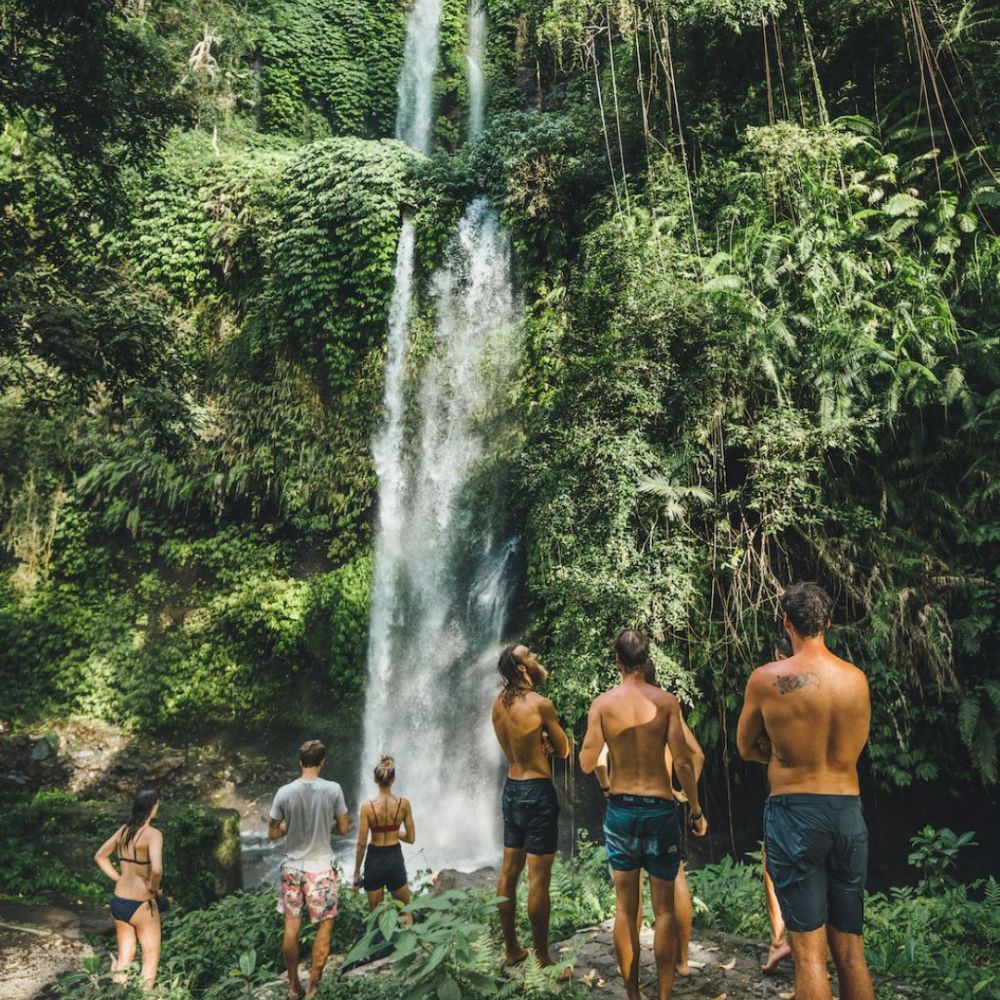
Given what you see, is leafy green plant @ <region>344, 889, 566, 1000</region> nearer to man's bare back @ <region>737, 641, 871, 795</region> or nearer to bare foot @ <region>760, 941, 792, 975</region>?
man's bare back @ <region>737, 641, 871, 795</region>

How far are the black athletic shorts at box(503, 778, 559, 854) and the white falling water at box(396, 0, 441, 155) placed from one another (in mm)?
18357

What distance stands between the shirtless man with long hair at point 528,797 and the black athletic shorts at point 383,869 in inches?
64.8

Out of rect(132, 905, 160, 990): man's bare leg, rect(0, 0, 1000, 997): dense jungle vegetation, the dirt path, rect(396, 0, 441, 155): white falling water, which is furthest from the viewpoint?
rect(396, 0, 441, 155): white falling water

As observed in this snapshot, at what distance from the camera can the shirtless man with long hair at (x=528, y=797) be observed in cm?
384

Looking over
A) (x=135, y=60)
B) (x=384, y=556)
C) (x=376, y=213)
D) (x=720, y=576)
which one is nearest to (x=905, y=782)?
(x=720, y=576)

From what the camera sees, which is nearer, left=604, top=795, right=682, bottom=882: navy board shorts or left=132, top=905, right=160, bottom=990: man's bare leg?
left=604, top=795, right=682, bottom=882: navy board shorts

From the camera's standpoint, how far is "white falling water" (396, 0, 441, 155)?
1906cm

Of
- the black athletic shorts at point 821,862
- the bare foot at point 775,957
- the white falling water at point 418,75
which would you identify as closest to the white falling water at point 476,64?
the white falling water at point 418,75

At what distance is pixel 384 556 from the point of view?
12070mm

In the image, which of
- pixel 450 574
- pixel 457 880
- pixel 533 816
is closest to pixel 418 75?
pixel 450 574

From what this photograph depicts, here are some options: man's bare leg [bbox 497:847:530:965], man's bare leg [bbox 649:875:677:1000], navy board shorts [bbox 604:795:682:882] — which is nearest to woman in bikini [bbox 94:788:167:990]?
man's bare leg [bbox 497:847:530:965]

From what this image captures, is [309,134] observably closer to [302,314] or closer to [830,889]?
[302,314]

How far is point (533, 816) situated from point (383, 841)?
6.69ft

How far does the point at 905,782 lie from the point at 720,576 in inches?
97.5
